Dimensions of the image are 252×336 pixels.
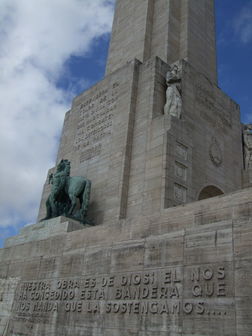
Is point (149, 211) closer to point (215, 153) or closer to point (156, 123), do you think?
point (156, 123)

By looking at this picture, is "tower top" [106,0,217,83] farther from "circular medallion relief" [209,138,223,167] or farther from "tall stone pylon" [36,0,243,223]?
"circular medallion relief" [209,138,223,167]

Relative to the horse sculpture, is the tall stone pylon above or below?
above

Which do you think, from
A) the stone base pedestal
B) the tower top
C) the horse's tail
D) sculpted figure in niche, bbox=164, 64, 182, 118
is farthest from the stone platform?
the tower top

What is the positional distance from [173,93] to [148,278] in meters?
9.52

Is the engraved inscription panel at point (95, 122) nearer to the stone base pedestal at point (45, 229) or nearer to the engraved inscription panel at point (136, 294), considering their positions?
the stone base pedestal at point (45, 229)

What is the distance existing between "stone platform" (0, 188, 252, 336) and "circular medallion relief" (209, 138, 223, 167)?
299 inches

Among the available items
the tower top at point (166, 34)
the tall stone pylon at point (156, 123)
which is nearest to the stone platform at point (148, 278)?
the tall stone pylon at point (156, 123)

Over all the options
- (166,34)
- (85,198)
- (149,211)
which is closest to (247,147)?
(166,34)

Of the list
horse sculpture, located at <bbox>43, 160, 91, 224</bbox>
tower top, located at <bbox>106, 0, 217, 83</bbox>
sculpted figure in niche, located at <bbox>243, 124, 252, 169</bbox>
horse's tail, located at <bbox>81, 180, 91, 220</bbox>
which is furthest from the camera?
tower top, located at <bbox>106, 0, 217, 83</bbox>

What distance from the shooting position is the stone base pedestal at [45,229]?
1417cm

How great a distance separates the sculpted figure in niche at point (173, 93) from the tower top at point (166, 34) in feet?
8.05

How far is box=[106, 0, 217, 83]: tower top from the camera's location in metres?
20.7

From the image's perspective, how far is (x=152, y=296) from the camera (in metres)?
9.50

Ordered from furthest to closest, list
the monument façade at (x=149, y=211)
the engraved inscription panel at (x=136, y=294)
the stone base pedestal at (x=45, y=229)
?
the stone base pedestal at (x=45, y=229) → the monument façade at (x=149, y=211) → the engraved inscription panel at (x=136, y=294)
